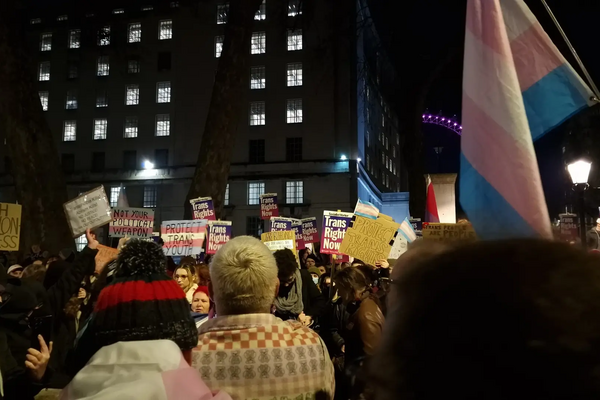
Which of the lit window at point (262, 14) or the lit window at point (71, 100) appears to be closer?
the lit window at point (262, 14)

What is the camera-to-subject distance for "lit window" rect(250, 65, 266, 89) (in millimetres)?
45625

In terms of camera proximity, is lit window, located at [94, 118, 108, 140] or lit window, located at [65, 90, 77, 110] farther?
lit window, located at [65, 90, 77, 110]

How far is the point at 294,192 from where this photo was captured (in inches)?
1748

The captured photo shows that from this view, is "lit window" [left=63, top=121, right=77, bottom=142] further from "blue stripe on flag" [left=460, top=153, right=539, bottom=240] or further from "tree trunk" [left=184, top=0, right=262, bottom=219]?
"blue stripe on flag" [left=460, top=153, right=539, bottom=240]

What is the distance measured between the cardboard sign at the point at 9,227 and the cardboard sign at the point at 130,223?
294cm

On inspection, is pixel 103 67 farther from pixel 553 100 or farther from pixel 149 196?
pixel 553 100

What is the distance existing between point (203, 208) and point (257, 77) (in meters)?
34.8

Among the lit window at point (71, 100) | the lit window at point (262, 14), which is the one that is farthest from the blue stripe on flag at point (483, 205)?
the lit window at point (71, 100)

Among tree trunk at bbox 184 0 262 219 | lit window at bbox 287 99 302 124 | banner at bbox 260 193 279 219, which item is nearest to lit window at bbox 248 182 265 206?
lit window at bbox 287 99 302 124

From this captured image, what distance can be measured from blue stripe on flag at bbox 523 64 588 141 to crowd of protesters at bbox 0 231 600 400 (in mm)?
1897

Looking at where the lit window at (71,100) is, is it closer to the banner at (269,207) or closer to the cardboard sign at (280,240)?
the banner at (269,207)

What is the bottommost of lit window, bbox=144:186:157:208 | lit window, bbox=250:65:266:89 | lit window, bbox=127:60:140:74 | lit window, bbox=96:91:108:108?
lit window, bbox=144:186:157:208

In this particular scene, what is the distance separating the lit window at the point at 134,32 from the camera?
160ft

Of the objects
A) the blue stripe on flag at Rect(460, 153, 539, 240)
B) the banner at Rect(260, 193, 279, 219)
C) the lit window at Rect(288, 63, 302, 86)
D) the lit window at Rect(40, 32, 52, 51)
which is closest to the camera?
the blue stripe on flag at Rect(460, 153, 539, 240)
